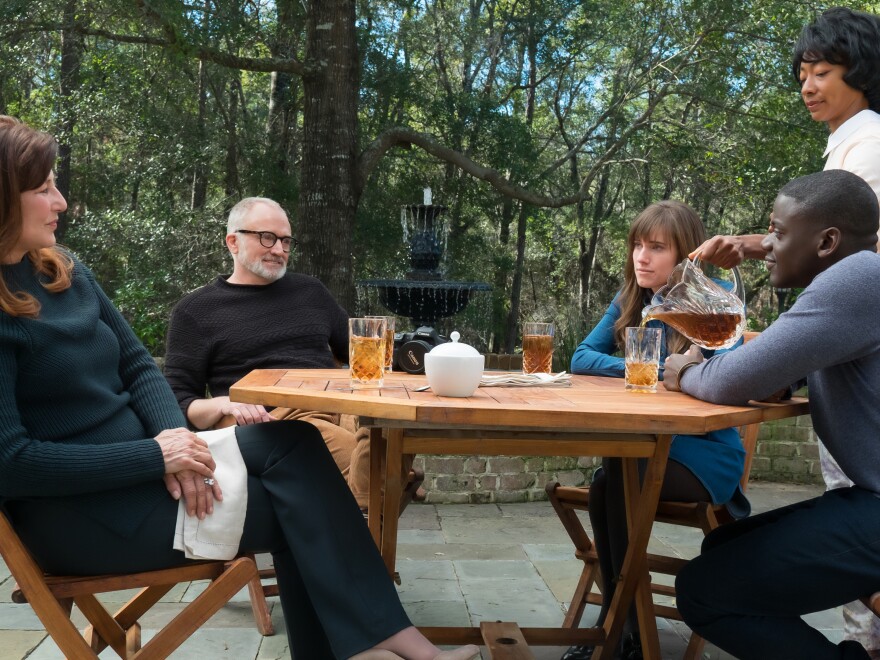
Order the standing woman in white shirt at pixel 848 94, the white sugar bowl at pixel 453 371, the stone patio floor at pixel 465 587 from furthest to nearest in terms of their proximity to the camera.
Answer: the stone patio floor at pixel 465 587, the standing woman in white shirt at pixel 848 94, the white sugar bowl at pixel 453 371

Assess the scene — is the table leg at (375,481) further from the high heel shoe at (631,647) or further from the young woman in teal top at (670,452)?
the high heel shoe at (631,647)

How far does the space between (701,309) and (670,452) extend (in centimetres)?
55

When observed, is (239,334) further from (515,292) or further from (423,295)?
(515,292)

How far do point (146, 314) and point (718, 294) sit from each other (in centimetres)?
727

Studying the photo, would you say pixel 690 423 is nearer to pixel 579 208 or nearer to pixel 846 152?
pixel 846 152

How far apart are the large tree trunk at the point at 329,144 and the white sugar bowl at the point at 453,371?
208 inches

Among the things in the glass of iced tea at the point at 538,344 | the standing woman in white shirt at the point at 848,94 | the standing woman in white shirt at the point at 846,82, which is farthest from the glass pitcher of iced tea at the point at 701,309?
the standing woman in white shirt at the point at 848,94

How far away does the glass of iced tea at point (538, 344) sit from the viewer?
8.16 feet

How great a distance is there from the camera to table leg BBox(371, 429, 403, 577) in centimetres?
192

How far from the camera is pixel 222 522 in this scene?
6.11 feet

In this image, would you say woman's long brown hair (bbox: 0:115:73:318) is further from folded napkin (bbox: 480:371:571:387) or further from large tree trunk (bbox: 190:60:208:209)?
large tree trunk (bbox: 190:60:208:209)

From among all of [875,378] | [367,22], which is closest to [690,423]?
[875,378]

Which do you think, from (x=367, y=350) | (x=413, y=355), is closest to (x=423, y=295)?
(x=413, y=355)

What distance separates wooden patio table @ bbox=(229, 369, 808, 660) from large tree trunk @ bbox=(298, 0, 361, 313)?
4.81m
